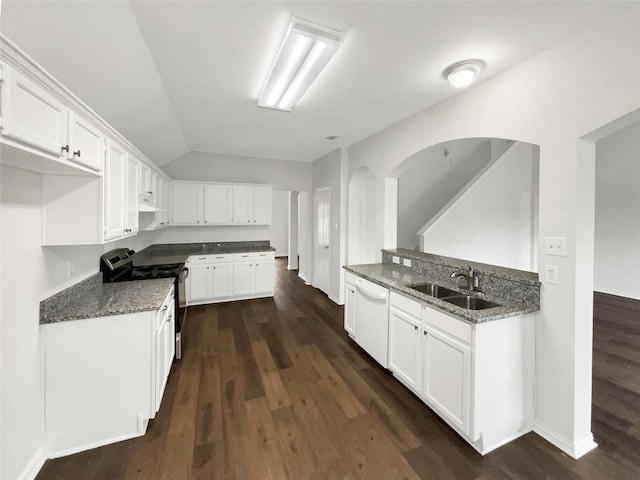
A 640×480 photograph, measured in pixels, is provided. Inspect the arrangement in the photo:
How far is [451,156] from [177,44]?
5.32m

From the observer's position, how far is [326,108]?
296 cm

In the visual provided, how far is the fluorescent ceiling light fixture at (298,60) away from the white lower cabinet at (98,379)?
2116 mm

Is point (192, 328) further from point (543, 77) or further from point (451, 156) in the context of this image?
point (451, 156)

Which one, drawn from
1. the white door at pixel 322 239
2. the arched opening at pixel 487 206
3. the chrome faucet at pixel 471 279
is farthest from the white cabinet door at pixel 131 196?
the arched opening at pixel 487 206

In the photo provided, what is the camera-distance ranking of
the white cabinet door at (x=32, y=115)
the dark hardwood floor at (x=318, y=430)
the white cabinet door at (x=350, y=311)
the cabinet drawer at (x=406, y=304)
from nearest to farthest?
the white cabinet door at (x=32, y=115) < the dark hardwood floor at (x=318, y=430) < the cabinet drawer at (x=406, y=304) < the white cabinet door at (x=350, y=311)

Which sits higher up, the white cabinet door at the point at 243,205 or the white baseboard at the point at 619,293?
the white cabinet door at the point at 243,205

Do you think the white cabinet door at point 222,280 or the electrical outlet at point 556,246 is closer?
the electrical outlet at point 556,246

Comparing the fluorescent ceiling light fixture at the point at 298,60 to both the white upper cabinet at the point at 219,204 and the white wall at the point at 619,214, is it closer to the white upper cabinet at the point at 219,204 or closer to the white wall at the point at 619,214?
the white upper cabinet at the point at 219,204

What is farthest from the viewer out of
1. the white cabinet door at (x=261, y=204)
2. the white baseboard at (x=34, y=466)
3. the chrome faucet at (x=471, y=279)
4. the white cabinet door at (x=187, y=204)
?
the white cabinet door at (x=261, y=204)

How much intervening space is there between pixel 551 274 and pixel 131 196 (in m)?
3.49

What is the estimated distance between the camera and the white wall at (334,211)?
15.7 ft

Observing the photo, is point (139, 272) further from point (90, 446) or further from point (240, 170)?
point (240, 170)

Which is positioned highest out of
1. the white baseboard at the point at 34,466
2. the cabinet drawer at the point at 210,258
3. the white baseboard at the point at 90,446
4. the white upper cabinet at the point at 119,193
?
the white upper cabinet at the point at 119,193

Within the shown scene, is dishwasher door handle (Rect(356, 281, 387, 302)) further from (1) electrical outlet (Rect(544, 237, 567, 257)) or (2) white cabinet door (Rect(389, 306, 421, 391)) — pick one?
(1) electrical outlet (Rect(544, 237, 567, 257))
